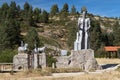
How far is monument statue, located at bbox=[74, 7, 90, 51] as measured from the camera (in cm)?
3097

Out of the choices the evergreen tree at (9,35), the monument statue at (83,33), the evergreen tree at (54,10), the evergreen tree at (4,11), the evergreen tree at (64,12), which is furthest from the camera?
the evergreen tree at (54,10)

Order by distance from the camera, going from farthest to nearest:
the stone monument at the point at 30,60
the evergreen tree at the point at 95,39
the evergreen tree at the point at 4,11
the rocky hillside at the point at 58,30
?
the evergreen tree at the point at 4,11 → the rocky hillside at the point at 58,30 → the evergreen tree at the point at 95,39 → the stone monument at the point at 30,60

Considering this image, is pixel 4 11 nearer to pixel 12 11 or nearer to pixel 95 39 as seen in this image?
pixel 12 11

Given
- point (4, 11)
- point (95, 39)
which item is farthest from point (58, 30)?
point (95, 39)

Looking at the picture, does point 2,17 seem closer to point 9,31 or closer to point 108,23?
point 9,31

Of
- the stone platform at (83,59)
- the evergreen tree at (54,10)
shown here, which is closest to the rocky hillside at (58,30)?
the evergreen tree at (54,10)

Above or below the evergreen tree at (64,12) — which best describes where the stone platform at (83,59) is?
below

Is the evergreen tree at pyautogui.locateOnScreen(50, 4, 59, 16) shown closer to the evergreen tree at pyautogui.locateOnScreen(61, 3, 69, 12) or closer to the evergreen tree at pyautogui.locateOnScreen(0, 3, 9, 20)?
the evergreen tree at pyautogui.locateOnScreen(61, 3, 69, 12)

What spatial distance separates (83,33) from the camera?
31453 mm

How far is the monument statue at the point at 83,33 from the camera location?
31.0 meters

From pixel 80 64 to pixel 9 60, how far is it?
10782 mm

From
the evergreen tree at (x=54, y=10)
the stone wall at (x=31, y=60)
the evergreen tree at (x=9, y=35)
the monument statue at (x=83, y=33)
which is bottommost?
the stone wall at (x=31, y=60)

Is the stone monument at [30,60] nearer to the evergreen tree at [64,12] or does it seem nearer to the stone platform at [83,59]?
the stone platform at [83,59]

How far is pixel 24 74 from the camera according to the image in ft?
76.7
